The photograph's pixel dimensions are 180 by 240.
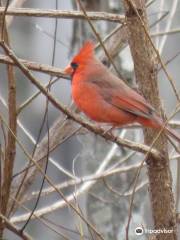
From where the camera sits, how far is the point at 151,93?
3217 millimetres

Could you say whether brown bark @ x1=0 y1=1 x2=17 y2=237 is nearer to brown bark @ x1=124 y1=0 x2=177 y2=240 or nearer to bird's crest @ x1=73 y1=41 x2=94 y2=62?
brown bark @ x1=124 y1=0 x2=177 y2=240

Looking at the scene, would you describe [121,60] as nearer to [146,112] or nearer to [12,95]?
[146,112]

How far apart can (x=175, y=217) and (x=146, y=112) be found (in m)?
0.57

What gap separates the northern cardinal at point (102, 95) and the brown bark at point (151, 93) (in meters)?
0.22

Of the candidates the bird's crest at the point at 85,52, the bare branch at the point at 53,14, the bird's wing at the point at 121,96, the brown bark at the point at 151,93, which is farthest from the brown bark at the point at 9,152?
the bird's crest at the point at 85,52

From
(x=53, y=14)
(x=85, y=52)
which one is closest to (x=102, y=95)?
(x=85, y=52)

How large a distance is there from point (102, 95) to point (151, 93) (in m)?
0.57

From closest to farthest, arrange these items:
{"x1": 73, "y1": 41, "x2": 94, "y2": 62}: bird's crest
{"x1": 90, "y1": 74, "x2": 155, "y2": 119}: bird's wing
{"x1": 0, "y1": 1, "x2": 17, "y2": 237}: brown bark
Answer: {"x1": 0, "y1": 1, "x2": 17, "y2": 237}: brown bark < {"x1": 90, "y1": 74, "x2": 155, "y2": 119}: bird's wing < {"x1": 73, "y1": 41, "x2": 94, "y2": 62}: bird's crest

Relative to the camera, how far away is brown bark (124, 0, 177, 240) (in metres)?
3.12

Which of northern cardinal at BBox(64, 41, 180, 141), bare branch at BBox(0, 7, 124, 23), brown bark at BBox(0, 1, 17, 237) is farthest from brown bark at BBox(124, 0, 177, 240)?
brown bark at BBox(0, 1, 17, 237)

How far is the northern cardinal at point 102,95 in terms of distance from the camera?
360 centimetres

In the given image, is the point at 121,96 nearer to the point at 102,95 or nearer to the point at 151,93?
the point at 102,95

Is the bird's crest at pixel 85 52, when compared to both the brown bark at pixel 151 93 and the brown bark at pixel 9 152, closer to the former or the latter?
the brown bark at pixel 151 93

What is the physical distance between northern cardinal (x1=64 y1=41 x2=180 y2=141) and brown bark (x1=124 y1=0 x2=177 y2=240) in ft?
0.72
